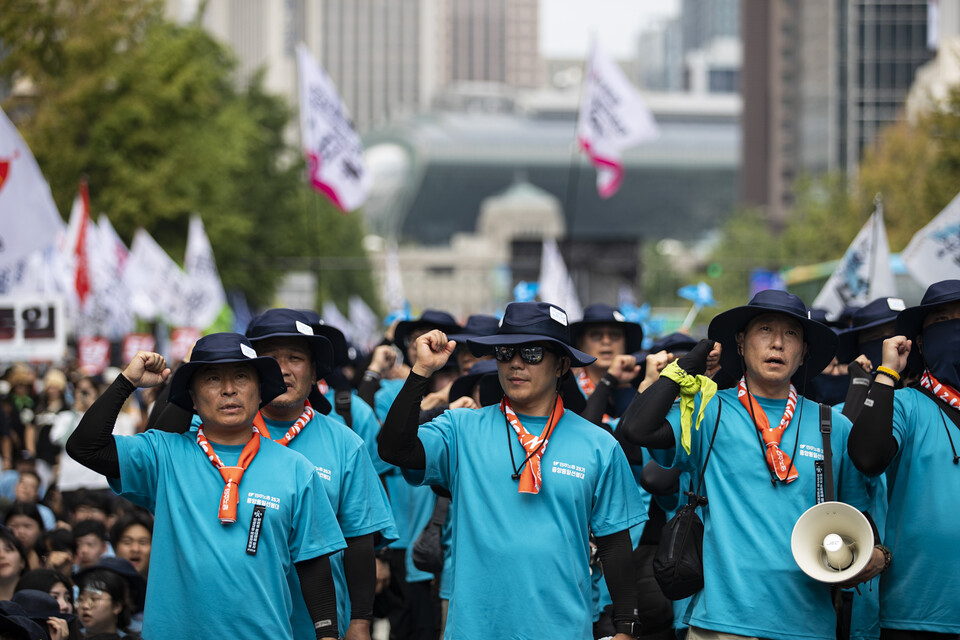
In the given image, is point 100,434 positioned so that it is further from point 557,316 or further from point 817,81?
point 817,81

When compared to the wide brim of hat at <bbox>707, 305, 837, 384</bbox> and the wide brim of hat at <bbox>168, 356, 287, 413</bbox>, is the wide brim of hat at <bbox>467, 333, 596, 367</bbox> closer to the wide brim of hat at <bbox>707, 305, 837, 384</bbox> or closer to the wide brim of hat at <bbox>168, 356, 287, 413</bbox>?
the wide brim of hat at <bbox>707, 305, 837, 384</bbox>

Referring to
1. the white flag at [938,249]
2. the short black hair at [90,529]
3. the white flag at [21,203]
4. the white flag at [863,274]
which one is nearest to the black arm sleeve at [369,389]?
the short black hair at [90,529]

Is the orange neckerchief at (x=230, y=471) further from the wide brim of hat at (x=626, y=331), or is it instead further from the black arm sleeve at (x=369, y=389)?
the wide brim of hat at (x=626, y=331)

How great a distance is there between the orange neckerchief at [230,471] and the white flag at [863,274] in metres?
7.25

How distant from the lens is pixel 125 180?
2944 centimetres

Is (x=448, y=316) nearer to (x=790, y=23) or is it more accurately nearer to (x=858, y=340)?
(x=858, y=340)

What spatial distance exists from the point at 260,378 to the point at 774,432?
192 cm

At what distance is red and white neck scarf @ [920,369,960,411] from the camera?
5.17 metres

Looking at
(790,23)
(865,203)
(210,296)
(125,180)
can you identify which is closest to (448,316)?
(210,296)

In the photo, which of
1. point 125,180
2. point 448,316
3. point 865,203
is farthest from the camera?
point 865,203

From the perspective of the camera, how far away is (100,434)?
4738 mm

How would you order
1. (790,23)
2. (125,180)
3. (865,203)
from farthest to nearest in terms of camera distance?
(790,23) → (865,203) → (125,180)

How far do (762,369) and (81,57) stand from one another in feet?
78.4

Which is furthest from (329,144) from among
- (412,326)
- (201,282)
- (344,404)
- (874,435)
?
(874,435)
